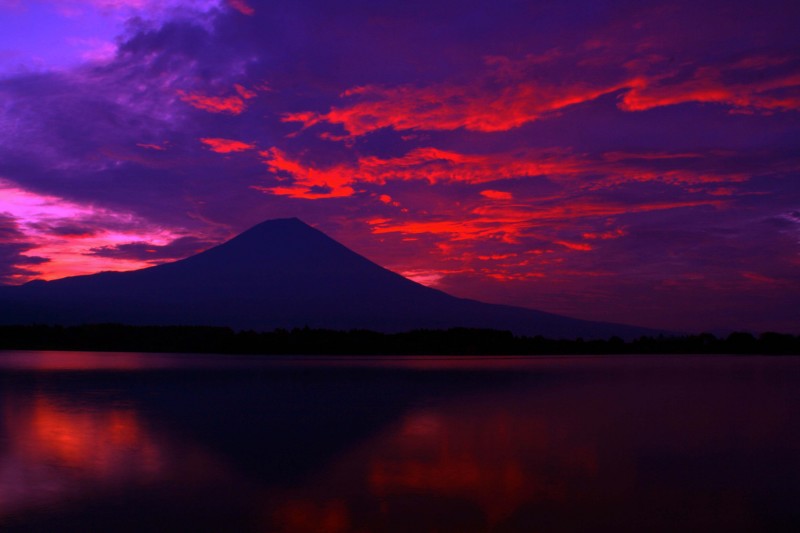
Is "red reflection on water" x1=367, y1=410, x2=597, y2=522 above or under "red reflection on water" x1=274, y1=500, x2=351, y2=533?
above

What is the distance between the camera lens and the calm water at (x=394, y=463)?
25.3ft

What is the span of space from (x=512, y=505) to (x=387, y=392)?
44.9ft

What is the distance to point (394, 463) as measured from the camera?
10.6 m

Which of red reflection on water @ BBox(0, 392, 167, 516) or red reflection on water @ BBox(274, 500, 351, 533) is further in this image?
red reflection on water @ BBox(0, 392, 167, 516)

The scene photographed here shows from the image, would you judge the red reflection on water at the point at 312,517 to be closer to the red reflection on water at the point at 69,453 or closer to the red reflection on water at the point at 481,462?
the red reflection on water at the point at 481,462

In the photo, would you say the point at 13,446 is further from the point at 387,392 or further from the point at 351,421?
the point at 387,392

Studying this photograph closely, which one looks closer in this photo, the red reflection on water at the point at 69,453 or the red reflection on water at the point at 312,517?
the red reflection on water at the point at 312,517

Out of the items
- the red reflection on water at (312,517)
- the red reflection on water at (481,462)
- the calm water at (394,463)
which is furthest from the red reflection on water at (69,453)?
the red reflection on water at (481,462)

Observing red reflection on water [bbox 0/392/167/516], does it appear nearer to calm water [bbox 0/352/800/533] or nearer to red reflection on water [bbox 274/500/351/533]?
calm water [bbox 0/352/800/533]

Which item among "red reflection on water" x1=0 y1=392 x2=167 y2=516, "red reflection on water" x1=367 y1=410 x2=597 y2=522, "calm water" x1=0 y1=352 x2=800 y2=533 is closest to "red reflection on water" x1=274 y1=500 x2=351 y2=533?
"calm water" x1=0 y1=352 x2=800 y2=533

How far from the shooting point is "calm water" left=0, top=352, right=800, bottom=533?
771cm

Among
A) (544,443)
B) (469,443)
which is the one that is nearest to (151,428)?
(469,443)

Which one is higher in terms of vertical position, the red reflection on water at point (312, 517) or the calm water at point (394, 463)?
the calm water at point (394, 463)

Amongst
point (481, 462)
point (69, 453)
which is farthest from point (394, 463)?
point (69, 453)
